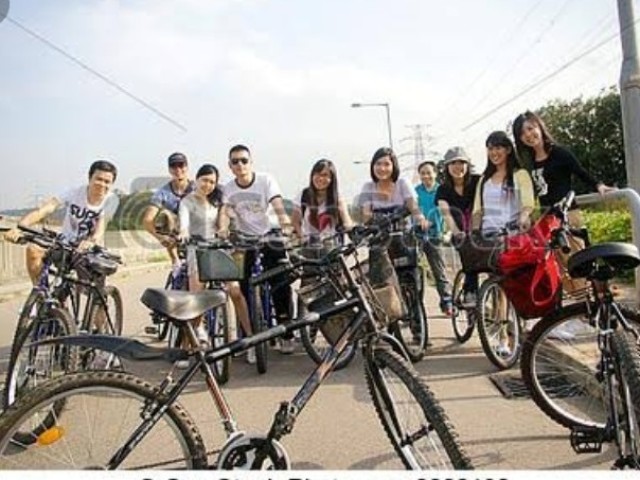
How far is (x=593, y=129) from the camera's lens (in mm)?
29969

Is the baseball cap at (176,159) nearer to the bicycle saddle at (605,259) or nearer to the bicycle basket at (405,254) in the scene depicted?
the bicycle basket at (405,254)

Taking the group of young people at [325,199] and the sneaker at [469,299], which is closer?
the group of young people at [325,199]

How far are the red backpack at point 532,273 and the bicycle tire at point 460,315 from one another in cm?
106

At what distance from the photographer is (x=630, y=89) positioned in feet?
12.1

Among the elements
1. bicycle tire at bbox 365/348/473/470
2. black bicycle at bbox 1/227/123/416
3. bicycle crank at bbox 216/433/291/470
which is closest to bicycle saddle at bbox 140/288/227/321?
bicycle crank at bbox 216/433/291/470

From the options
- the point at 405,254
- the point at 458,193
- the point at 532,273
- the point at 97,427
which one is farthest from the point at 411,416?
the point at 458,193

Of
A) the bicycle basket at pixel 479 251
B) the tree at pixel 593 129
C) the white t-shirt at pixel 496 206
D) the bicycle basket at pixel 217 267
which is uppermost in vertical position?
the tree at pixel 593 129

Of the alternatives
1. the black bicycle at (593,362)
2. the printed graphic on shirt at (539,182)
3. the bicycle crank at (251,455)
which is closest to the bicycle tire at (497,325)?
the printed graphic on shirt at (539,182)

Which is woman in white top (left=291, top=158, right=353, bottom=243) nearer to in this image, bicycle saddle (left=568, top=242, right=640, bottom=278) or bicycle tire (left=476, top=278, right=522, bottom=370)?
bicycle tire (left=476, top=278, right=522, bottom=370)

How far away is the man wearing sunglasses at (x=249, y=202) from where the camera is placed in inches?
172

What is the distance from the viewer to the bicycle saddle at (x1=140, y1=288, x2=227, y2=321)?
1987 millimetres

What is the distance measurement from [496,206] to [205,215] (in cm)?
199

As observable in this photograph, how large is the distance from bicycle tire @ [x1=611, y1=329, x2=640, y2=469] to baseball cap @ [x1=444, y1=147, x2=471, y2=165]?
2736 millimetres

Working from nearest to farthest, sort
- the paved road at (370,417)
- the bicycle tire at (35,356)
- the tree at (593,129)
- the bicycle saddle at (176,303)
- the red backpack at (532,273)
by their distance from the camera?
the bicycle saddle at (176,303)
the paved road at (370,417)
the bicycle tire at (35,356)
the red backpack at (532,273)
the tree at (593,129)
